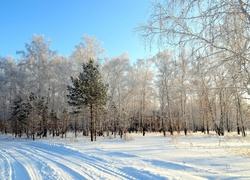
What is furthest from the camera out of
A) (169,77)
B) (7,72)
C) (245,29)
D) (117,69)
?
(7,72)

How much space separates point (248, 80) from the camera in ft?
13.2

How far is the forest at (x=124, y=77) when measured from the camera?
3811 millimetres

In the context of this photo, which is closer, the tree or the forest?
the forest

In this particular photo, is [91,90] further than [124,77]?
No

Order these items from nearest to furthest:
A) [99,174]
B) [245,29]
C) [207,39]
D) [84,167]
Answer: [245,29] → [207,39] → [99,174] → [84,167]

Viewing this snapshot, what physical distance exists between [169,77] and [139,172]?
21.7 metres

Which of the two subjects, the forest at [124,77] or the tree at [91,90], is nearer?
the forest at [124,77]

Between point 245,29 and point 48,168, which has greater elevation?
point 245,29

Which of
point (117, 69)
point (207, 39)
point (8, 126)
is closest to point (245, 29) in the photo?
point (207, 39)

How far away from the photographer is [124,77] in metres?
31.5

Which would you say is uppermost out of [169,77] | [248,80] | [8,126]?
[169,77]

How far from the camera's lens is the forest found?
150 inches

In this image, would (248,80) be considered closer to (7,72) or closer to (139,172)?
(139,172)

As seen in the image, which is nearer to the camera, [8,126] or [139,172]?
[139,172]
